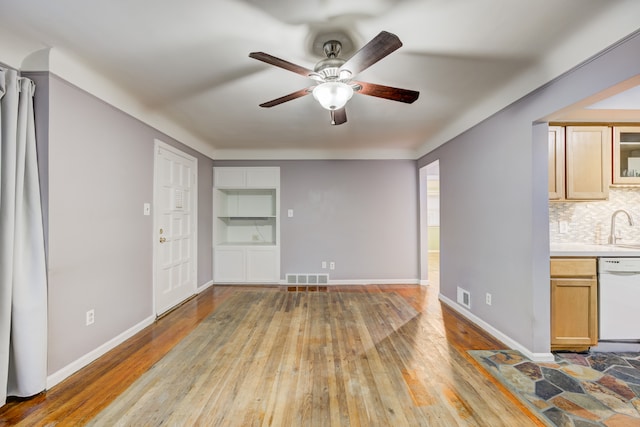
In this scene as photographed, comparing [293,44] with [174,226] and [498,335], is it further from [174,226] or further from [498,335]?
[498,335]

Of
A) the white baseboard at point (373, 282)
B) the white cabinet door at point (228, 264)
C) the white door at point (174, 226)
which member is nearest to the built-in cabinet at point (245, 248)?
the white cabinet door at point (228, 264)

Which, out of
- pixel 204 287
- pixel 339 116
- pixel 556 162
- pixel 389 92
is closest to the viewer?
pixel 389 92

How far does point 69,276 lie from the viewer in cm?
210

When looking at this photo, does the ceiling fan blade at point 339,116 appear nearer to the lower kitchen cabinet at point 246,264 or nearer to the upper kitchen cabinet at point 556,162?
the upper kitchen cabinet at point 556,162

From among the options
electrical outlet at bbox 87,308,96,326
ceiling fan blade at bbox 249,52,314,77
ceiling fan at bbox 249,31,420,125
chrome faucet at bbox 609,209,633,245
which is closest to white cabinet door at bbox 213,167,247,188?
electrical outlet at bbox 87,308,96,326

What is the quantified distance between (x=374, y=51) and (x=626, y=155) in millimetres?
3071

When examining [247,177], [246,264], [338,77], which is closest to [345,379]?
[338,77]

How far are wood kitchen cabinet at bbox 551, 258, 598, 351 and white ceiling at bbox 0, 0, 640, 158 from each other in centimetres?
157

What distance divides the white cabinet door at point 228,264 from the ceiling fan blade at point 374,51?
153 inches

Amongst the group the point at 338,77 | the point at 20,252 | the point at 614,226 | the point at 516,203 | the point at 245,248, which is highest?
the point at 338,77

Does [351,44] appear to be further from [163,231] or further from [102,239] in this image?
[163,231]

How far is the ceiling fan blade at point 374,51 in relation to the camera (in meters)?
1.33

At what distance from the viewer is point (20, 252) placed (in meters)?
1.82

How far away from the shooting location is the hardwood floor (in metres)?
1.66
